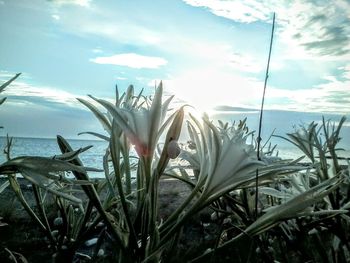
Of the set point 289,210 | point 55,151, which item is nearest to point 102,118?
point 289,210

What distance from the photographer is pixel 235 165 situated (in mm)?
787

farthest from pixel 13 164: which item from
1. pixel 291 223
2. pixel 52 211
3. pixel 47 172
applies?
pixel 52 211

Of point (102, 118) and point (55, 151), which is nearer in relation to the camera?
point (102, 118)

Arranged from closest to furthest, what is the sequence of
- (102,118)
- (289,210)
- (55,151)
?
(289,210)
(102,118)
(55,151)

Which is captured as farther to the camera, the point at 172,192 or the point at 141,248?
the point at 172,192

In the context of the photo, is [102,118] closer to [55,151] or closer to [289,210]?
[289,210]

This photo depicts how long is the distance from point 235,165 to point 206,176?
0.06 m

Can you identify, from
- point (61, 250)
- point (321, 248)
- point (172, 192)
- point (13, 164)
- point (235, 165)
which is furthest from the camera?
point (172, 192)

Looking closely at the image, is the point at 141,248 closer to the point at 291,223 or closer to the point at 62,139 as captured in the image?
the point at 62,139

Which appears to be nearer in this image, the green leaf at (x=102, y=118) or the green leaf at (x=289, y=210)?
the green leaf at (x=289, y=210)

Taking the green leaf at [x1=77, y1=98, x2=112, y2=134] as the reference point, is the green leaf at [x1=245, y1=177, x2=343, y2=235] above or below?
below

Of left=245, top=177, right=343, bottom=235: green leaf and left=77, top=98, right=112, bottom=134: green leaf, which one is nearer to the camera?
left=245, top=177, right=343, bottom=235: green leaf

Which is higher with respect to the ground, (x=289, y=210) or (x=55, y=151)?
(x=289, y=210)

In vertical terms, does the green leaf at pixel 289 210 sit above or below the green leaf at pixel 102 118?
below
